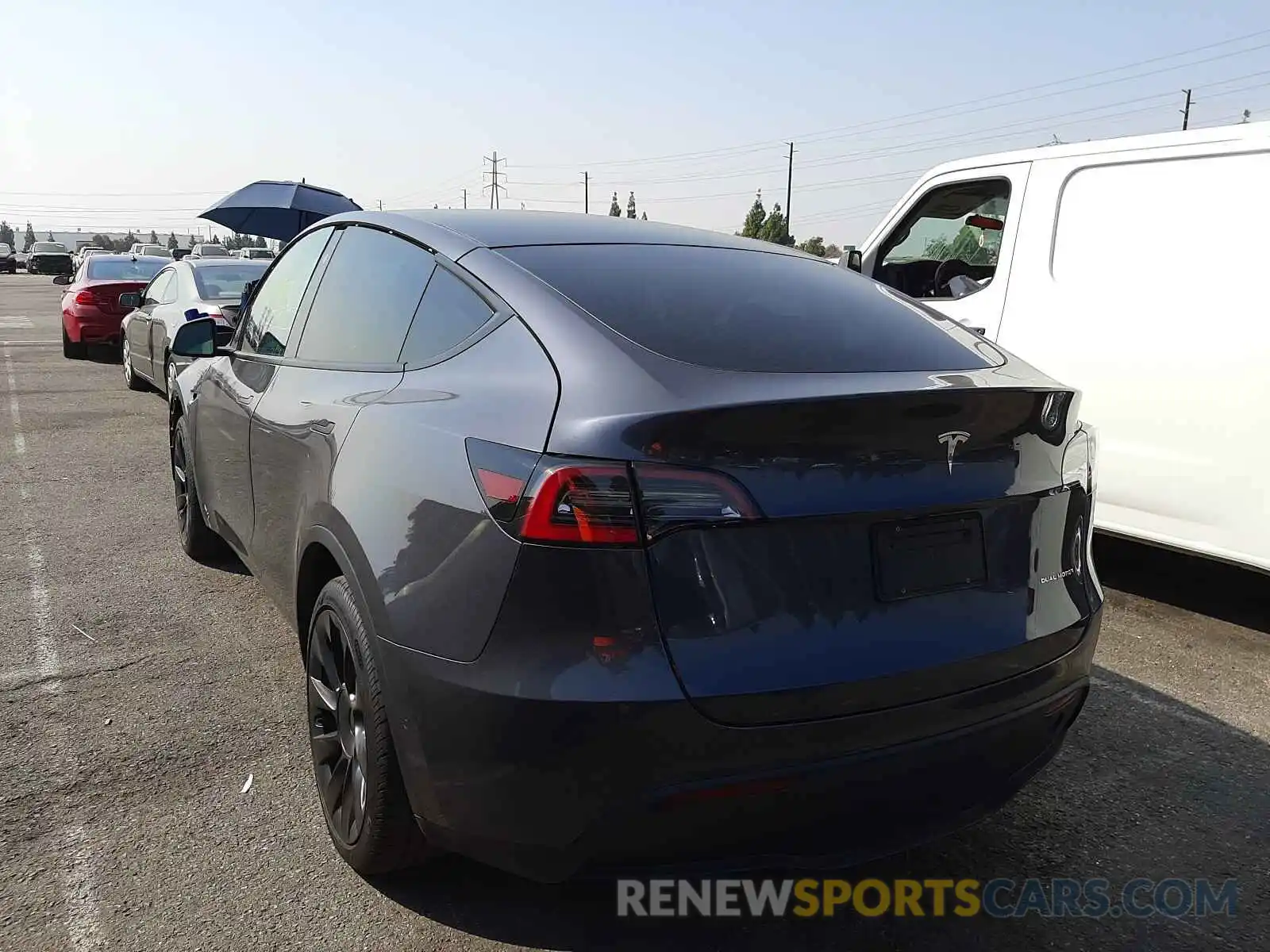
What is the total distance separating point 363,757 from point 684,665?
908mm

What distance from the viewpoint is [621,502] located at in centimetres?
189

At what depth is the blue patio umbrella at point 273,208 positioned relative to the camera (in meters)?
19.2

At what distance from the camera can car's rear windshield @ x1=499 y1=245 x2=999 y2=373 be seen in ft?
7.43

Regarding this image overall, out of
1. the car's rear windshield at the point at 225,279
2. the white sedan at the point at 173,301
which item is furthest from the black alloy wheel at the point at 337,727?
the car's rear windshield at the point at 225,279

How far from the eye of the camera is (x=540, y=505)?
6.31 feet

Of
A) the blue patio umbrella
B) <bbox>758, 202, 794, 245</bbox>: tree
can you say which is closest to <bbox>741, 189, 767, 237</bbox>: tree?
<bbox>758, 202, 794, 245</bbox>: tree

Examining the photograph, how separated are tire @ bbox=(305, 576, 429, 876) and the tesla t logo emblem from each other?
1.29 metres

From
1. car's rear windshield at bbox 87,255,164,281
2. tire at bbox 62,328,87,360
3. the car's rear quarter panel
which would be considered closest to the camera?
the car's rear quarter panel

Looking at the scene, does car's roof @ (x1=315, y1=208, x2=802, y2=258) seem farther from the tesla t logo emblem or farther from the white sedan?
the white sedan

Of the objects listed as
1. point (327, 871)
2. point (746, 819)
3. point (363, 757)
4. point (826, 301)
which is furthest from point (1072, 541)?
point (327, 871)

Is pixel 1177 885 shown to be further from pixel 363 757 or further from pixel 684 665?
pixel 363 757

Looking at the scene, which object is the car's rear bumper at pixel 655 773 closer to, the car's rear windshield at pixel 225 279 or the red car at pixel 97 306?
the car's rear windshield at pixel 225 279

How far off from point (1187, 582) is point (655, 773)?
Answer: 14.4ft

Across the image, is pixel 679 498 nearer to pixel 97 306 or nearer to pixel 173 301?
pixel 173 301
